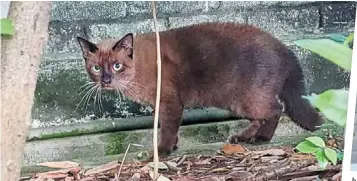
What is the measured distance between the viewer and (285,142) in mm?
1181

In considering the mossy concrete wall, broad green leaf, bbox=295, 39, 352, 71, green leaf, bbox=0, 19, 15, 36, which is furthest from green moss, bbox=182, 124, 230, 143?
green leaf, bbox=0, 19, 15, 36

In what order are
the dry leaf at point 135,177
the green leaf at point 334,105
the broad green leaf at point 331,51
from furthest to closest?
the dry leaf at point 135,177 → the green leaf at point 334,105 → the broad green leaf at point 331,51

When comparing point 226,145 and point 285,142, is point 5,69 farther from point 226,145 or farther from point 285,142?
point 285,142

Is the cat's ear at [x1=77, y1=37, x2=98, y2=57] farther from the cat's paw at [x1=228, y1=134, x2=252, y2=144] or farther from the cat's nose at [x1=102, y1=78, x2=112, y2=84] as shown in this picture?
the cat's paw at [x1=228, y1=134, x2=252, y2=144]

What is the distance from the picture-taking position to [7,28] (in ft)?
3.23

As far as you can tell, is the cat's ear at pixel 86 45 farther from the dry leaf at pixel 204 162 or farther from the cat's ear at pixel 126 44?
the dry leaf at pixel 204 162

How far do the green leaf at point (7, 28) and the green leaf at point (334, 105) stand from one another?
0.54 metres

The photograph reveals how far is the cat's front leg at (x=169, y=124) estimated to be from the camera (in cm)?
113

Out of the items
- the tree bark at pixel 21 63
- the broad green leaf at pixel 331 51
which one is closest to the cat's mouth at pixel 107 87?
the tree bark at pixel 21 63

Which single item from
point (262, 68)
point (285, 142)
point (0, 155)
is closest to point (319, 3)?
point (262, 68)

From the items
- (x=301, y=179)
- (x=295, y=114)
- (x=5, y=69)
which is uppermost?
(x=5, y=69)

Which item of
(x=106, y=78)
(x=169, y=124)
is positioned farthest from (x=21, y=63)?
(x=169, y=124)

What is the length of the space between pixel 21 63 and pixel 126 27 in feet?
0.70

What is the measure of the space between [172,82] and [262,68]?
0.59ft
